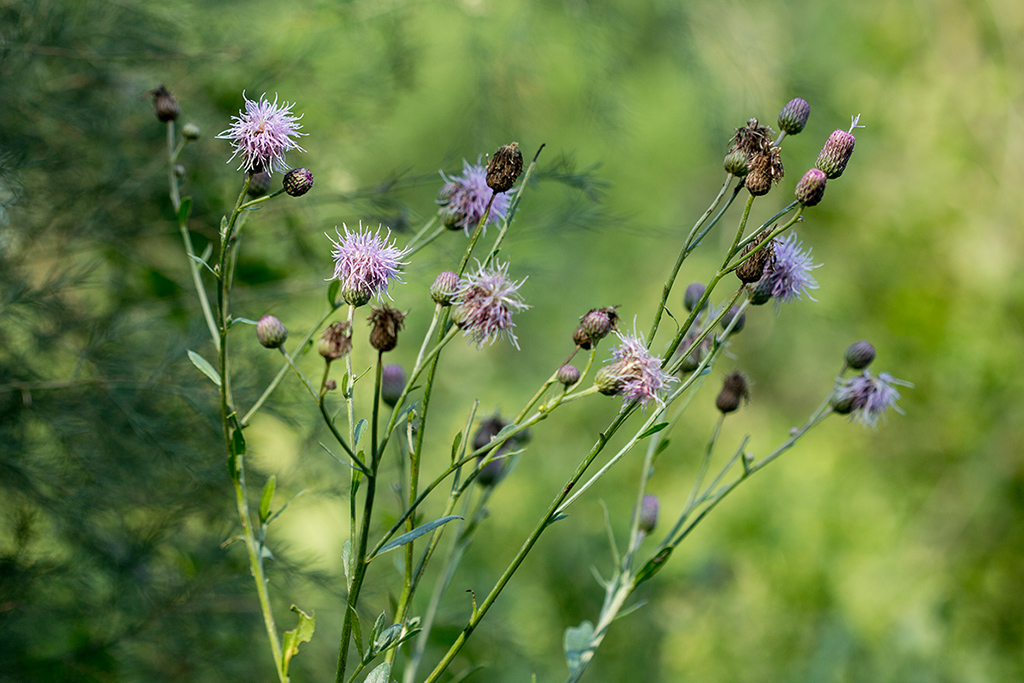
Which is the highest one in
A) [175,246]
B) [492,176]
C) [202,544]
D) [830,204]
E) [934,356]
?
[830,204]

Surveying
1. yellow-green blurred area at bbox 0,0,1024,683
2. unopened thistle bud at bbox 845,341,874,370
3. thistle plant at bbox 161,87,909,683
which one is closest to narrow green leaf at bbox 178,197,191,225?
thistle plant at bbox 161,87,909,683

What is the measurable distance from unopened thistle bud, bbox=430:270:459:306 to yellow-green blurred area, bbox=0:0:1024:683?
0.15 feet

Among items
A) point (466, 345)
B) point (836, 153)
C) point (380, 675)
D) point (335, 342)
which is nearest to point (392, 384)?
point (335, 342)

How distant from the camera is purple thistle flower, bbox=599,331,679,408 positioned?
41cm

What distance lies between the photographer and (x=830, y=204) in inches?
128

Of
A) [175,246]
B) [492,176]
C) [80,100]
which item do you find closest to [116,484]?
[175,246]

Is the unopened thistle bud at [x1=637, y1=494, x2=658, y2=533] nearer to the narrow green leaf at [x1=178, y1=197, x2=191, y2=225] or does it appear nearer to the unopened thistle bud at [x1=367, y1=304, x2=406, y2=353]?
the unopened thistle bud at [x1=367, y1=304, x2=406, y2=353]

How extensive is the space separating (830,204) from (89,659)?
10.4 feet

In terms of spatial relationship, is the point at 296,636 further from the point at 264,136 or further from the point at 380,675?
the point at 264,136

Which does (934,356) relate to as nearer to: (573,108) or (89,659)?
(573,108)

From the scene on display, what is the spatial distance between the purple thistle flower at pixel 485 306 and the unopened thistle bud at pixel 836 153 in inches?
7.6

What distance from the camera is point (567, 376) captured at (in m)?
0.42

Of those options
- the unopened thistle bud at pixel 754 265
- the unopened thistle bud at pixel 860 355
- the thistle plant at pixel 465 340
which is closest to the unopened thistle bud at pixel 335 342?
the thistle plant at pixel 465 340

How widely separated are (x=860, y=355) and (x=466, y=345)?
0.99m
